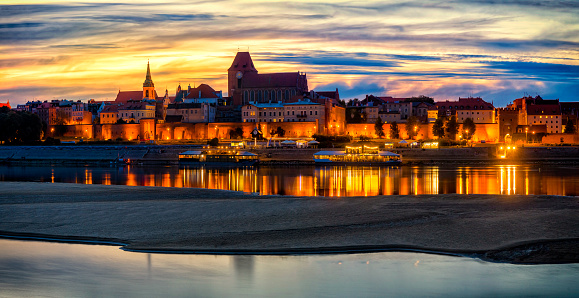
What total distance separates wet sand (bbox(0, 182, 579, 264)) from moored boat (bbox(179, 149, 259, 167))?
33.2 meters

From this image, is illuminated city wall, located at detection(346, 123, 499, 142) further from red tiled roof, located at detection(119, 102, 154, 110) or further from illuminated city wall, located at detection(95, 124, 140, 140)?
red tiled roof, located at detection(119, 102, 154, 110)

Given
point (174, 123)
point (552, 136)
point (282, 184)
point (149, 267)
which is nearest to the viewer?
point (149, 267)

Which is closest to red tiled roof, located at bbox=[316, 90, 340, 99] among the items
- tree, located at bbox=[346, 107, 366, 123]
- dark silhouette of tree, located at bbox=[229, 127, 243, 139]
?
tree, located at bbox=[346, 107, 366, 123]

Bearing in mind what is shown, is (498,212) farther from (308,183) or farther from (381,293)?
(308,183)

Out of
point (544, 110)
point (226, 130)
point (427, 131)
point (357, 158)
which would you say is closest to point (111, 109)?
point (226, 130)

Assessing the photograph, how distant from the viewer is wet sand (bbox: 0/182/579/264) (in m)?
13.2

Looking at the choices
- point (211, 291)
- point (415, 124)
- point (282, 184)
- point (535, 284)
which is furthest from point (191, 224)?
point (415, 124)

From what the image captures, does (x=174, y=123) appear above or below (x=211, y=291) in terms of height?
above

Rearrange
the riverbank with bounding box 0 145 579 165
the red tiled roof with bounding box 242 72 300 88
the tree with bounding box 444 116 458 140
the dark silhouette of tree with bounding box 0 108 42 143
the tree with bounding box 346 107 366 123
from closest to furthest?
the riverbank with bounding box 0 145 579 165, the dark silhouette of tree with bounding box 0 108 42 143, the tree with bounding box 444 116 458 140, the tree with bounding box 346 107 366 123, the red tiled roof with bounding box 242 72 300 88

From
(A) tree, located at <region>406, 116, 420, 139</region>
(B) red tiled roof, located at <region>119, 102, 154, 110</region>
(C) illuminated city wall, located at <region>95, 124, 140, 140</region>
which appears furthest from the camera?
(B) red tiled roof, located at <region>119, 102, 154, 110</region>

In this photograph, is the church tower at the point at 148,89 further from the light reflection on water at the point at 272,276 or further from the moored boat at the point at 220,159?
the light reflection on water at the point at 272,276

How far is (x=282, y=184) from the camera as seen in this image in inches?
1283

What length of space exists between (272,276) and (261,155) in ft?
168

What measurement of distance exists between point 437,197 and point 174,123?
70780 mm
